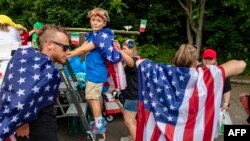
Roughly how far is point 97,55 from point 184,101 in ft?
5.52

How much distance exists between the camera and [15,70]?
112 inches

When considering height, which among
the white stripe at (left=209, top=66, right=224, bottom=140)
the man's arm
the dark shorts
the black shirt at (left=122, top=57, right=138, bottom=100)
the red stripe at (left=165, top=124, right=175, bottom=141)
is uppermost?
the man's arm

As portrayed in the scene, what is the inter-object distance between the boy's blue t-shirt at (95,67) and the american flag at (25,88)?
2117 mm

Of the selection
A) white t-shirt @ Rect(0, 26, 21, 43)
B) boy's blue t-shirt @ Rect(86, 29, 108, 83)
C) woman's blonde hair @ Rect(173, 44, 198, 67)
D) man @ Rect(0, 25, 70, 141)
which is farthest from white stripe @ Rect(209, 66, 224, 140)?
white t-shirt @ Rect(0, 26, 21, 43)

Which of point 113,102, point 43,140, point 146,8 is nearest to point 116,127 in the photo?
point 113,102

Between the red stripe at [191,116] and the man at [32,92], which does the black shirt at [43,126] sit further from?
the red stripe at [191,116]

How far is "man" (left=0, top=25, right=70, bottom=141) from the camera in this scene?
2805mm

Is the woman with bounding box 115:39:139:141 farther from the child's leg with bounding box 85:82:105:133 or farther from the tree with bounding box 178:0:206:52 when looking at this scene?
the tree with bounding box 178:0:206:52

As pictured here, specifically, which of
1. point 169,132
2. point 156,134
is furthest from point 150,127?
point 169,132

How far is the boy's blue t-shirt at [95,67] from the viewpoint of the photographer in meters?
5.05

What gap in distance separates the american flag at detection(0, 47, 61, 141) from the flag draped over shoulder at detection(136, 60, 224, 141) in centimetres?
120

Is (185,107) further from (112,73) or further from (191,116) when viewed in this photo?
(112,73)

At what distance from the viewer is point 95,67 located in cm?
508

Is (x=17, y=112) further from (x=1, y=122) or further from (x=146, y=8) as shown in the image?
(x=146, y=8)
